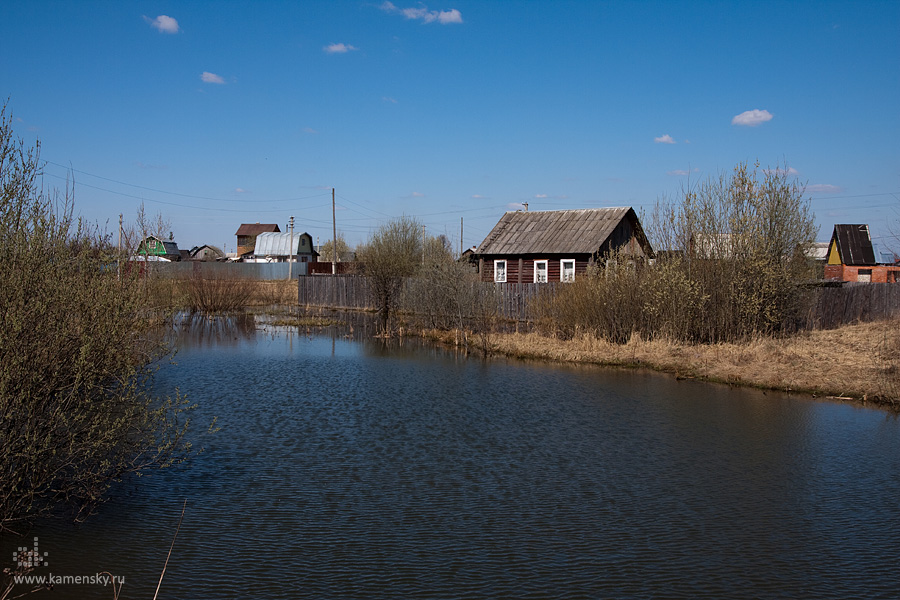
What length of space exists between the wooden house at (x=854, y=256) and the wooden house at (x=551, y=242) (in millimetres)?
25476

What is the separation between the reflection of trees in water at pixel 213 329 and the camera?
78.2ft

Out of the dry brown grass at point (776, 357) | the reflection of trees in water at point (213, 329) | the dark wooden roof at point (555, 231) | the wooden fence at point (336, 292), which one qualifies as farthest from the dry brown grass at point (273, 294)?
the dry brown grass at point (776, 357)

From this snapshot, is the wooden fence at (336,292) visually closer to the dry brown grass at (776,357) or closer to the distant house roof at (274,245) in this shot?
the dry brown grass at (776,357)

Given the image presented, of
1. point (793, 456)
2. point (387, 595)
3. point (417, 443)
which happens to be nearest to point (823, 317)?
point (793, 456)

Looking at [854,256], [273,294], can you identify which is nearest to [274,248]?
[273,294]

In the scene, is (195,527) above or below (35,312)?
below

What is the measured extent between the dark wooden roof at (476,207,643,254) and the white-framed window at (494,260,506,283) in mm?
749

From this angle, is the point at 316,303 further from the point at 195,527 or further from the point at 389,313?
the point at 195,527

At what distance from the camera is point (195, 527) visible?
7000 mm

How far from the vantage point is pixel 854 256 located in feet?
177

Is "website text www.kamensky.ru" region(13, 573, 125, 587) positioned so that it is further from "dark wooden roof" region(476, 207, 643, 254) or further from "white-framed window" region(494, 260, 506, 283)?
"white-framed window" region(494, 260, 506, 283)

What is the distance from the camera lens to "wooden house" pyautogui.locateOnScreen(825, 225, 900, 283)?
5228 centimetres

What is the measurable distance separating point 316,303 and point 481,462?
112 ft

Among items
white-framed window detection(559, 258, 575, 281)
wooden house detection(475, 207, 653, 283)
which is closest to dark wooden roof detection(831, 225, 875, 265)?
wooden house detection(475, 207, 653, 283)
